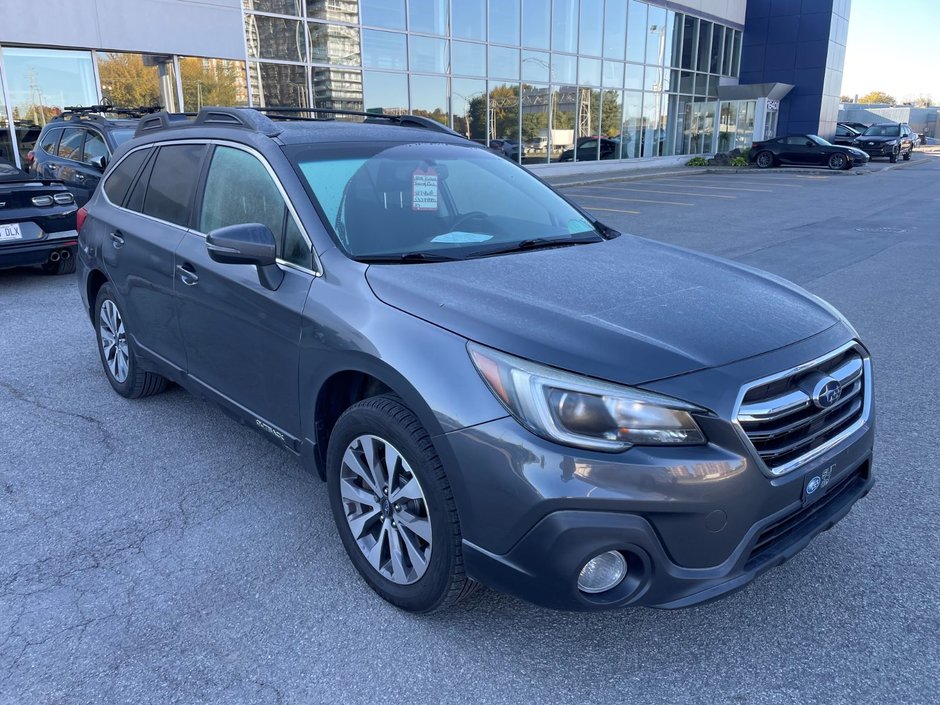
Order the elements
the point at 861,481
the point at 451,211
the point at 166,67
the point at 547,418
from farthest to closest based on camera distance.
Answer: the point at 166,67 → the point at 451,211 → the point at 861,481 → the point at 547,418

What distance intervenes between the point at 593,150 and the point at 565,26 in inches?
175

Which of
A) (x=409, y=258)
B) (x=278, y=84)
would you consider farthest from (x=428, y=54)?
(x=409, y=258)

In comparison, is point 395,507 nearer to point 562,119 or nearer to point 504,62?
point 504,62

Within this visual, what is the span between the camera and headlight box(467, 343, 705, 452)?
7.23 ft

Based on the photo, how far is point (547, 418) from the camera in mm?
2209

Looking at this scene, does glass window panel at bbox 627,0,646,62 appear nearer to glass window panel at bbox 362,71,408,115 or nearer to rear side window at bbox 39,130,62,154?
glass window panel at bbox 362,71,408,115

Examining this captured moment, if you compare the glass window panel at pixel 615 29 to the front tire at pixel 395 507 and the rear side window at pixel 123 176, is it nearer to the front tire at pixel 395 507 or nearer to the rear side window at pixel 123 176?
the rear side window at pixel 123 176

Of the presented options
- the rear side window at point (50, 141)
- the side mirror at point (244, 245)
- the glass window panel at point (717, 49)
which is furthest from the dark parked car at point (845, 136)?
the side mirror at point (244, 245)

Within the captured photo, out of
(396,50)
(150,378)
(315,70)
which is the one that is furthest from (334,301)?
(396,50)

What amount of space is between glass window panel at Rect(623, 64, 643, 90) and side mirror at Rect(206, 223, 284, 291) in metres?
28.1

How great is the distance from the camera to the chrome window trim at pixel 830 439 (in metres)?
2.24

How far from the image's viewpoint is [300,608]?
278 centimetres

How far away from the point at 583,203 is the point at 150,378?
13.9 meters

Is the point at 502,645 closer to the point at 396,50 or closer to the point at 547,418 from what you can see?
the point at 547,418
